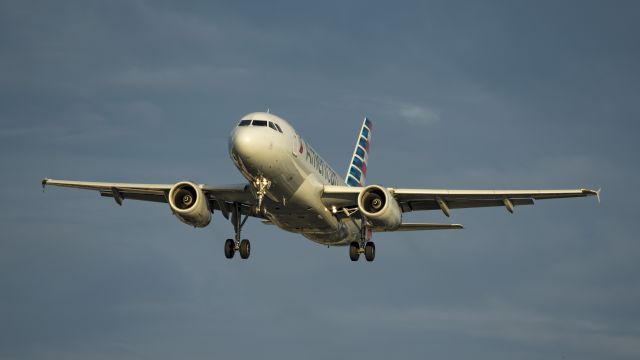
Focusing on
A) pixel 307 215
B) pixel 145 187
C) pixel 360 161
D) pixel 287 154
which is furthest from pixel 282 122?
pixel 360 161

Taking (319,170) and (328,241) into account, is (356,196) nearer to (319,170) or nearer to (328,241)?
(319,170)

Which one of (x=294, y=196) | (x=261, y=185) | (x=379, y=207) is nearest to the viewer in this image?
(x=261, y=185)

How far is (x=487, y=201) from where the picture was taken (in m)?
55.6

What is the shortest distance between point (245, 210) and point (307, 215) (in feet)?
14.4

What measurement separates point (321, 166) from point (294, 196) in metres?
3.84

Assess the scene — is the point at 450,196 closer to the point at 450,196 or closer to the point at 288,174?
the point at 450,196

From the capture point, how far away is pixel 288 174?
49469 mm

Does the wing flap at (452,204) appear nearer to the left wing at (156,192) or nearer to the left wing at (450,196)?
the left wing at (450,196)

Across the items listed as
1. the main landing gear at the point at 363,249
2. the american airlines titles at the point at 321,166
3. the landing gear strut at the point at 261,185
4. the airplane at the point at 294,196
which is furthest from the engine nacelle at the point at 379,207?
the landing gear strut at the point at 261,185

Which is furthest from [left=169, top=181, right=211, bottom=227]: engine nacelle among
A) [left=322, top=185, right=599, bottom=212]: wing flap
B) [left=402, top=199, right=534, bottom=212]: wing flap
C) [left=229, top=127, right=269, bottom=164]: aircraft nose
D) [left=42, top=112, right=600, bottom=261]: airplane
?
[left=402, top=199, right=534, bottom=212]: wing flap

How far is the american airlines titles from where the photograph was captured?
52.3 metres

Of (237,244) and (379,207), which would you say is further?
(237,244)

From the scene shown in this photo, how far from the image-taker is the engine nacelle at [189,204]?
171 feet

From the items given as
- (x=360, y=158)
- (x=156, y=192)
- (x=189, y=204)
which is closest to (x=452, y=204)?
(x=189, y=204)
